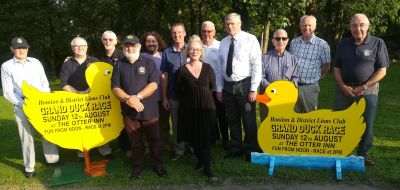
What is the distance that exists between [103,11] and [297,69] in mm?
15933

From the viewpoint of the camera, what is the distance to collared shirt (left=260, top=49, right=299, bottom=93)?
562 cm

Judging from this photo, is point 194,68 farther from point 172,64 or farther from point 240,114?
point 240,114

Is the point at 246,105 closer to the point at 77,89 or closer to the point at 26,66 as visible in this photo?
the point at 77,89

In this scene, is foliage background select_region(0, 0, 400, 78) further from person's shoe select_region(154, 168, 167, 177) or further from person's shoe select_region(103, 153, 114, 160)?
person's shoe select_region(154, 168, 167, 177)

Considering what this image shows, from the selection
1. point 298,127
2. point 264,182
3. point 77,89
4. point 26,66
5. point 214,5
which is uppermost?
point 214,5

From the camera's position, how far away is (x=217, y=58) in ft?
19.5

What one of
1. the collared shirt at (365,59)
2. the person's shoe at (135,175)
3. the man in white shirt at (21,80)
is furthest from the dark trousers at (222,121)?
the man in white shirt at (21,80)

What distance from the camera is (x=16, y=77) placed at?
18.2 ft

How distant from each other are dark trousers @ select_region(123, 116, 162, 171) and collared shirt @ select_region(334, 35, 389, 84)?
109 inches

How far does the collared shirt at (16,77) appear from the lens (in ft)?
18.2

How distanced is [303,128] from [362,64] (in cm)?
117

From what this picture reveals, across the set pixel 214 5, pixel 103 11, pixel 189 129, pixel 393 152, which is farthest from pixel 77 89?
pixel 103 11

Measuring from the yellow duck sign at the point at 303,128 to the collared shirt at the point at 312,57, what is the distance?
0.48 metres

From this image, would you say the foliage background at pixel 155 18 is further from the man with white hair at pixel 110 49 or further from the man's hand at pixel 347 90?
the man's hand at pixel 347 90
